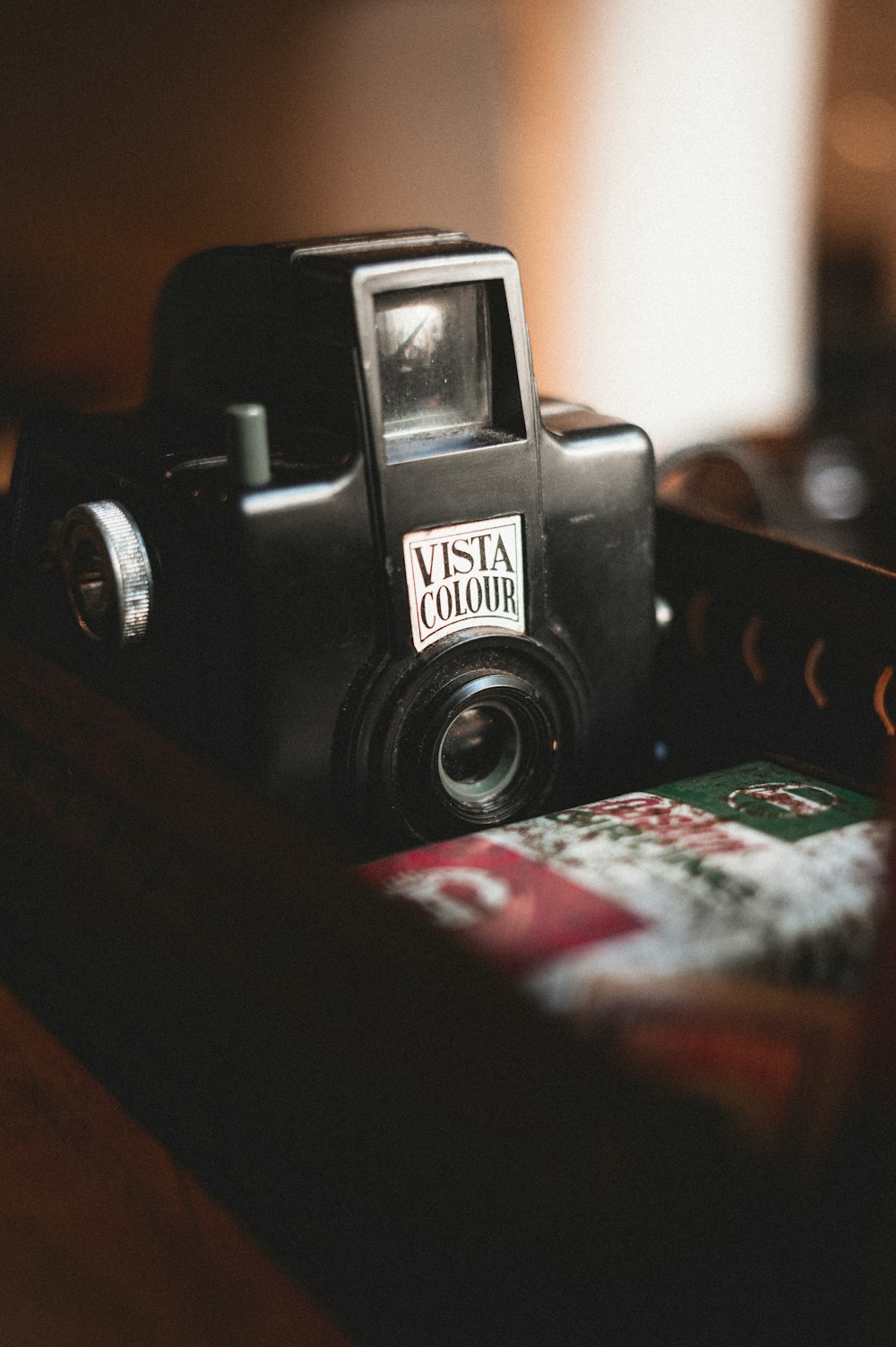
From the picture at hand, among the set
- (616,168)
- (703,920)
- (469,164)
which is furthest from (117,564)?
(616,168)

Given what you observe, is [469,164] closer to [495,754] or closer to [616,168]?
[616,168]

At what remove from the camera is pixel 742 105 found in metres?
1.38

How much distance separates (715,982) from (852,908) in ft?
0.33

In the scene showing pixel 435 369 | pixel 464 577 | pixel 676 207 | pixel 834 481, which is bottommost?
pixel 834 481

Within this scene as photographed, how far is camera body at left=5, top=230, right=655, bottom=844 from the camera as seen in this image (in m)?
0.65

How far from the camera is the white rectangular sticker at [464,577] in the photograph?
0.69 meters

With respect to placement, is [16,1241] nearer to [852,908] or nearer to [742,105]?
[852,908]

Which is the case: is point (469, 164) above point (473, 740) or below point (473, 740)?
above

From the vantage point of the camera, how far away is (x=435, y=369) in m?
0.68

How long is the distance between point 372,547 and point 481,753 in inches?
6.1

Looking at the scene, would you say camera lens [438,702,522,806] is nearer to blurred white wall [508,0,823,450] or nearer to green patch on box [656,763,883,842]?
green patch on box [656,763,883,842]

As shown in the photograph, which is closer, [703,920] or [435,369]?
[703,920]

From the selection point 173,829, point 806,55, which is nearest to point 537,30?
point 806,55

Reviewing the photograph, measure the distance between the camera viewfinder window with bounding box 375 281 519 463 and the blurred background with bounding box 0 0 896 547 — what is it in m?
0.51
